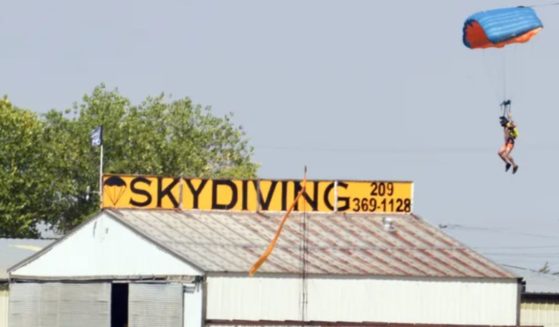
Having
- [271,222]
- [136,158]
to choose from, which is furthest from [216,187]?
[136,158]

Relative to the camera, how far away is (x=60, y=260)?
76.6 metres

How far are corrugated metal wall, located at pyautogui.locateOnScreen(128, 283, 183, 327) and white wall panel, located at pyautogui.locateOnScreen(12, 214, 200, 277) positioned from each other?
0.55 m

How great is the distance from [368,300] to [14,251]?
99.0 ft

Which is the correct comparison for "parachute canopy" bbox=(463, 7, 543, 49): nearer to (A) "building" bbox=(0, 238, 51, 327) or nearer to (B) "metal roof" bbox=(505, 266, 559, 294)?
(B) "metal roof" bbox=(505, 266, 559, 294)

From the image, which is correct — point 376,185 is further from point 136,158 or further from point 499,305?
point 136,158

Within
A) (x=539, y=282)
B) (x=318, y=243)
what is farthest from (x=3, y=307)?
(x=539, y=282)

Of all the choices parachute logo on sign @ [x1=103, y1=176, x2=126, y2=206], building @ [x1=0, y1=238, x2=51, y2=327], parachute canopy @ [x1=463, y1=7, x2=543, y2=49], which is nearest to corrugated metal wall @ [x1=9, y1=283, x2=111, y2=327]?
parachute logo on sign @ [x1=103, y1=176, x2=126, y2=206]

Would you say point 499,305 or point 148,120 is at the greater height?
point 148,120

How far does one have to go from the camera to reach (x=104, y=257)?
74562 millimetres

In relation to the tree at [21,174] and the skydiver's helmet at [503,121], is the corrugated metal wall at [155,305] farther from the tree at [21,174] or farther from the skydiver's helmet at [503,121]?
the tree at [21,174]

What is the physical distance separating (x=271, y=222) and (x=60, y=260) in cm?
819

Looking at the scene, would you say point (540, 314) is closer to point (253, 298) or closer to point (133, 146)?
point (253, 298)

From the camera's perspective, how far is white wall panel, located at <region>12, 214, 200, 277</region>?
238 feet

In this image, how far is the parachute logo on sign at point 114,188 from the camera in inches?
3031
